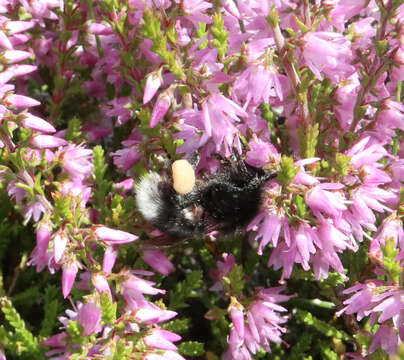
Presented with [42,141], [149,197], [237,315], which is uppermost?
[42,141]

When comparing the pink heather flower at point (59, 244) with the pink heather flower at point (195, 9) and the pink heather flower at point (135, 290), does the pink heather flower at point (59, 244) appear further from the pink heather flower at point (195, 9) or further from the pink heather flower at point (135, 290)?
the pink heather flower at point (195, 9)

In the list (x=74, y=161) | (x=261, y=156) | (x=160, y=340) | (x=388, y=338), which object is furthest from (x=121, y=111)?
(x=388, y=338)

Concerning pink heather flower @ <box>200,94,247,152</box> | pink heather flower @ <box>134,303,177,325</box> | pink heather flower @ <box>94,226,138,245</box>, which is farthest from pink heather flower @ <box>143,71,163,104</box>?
pink heather flower @ <box>134,303,177,325</box>

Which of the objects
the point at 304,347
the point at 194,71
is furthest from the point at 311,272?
the point at 194,71

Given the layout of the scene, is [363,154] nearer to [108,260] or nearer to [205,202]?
[205,202]

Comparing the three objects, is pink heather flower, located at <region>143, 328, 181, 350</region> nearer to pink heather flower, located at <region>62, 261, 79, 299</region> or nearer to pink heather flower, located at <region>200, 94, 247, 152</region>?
pink heather flower, located at <region>62, 261, 79, 299</region>
